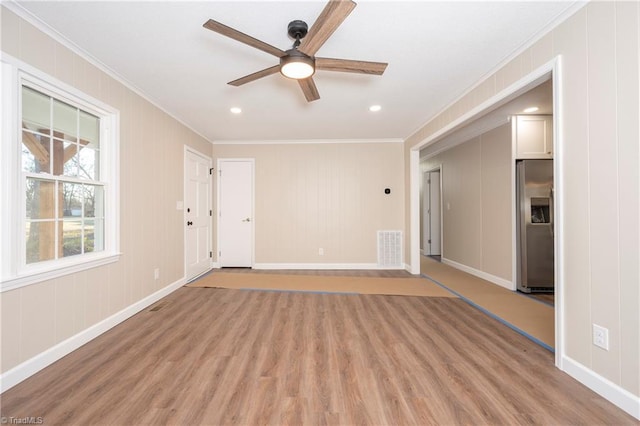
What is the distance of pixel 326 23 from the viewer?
1.47 m

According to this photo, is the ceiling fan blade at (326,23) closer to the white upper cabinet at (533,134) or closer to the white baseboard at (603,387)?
the white baseboard at (603,387)

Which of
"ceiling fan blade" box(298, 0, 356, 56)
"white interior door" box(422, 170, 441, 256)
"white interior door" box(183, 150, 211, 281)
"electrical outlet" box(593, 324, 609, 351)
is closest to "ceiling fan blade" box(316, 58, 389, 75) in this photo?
"ceiling fan blade" box(298, 0, 356, 56)

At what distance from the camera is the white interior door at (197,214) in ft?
13.4

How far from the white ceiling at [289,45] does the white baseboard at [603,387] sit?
238cm

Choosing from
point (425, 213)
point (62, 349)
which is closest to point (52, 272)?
point (62, 349)

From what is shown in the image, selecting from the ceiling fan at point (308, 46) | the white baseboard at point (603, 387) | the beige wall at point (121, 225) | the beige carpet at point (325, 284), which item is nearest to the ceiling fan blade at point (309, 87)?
the ceiling fan at point (308, 46)

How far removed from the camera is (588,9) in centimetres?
161

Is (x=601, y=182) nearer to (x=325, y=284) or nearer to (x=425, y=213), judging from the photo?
(x=325, y=284)

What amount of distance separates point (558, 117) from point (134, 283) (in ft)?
13.7

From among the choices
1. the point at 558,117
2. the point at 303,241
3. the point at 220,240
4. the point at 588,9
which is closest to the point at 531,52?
the point at 588,9

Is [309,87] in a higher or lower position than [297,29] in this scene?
lower

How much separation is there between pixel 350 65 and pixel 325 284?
304 cm

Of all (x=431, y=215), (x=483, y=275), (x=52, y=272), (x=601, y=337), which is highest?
(x=431, y=215)

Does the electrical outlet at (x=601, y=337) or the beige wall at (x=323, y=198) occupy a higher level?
the beige wall at (x=323, y=198)
